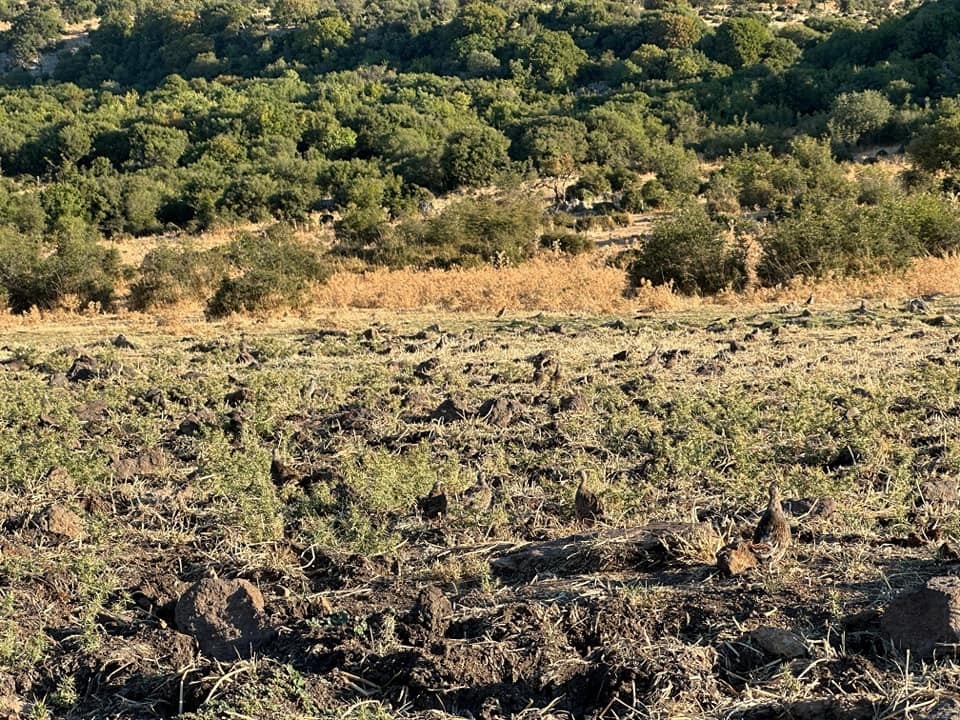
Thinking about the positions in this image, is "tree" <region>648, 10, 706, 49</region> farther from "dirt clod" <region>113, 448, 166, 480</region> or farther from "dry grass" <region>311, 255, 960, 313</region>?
"dirt clod" <region>113, 448, 166, 480</region>

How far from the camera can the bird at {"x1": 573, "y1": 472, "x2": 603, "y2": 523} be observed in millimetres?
4117

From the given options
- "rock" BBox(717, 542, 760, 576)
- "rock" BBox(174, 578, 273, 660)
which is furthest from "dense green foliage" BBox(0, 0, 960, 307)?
"rock" BBox(174, 578, 273, 660)

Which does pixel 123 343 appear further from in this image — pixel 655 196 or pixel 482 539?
pixel 655 196

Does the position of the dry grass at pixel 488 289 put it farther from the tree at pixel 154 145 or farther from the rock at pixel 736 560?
the tree at pixel 154 145

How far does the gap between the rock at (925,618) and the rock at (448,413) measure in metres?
3.41

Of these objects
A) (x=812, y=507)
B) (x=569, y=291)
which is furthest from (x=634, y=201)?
(x=812, y=507)

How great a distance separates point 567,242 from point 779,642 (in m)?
16.2

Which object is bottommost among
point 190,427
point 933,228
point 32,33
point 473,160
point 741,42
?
point 933,228

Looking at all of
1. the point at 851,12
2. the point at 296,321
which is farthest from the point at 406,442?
the point at 851,12

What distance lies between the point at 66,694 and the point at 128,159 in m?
35.5

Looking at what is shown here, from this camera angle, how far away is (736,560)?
3.19m

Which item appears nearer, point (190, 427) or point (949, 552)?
point (949, 552)

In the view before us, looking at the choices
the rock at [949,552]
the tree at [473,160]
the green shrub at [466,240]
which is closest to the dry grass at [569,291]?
the green shrub at [466,240]

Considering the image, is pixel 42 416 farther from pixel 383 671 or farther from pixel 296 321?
pixel 296 321
